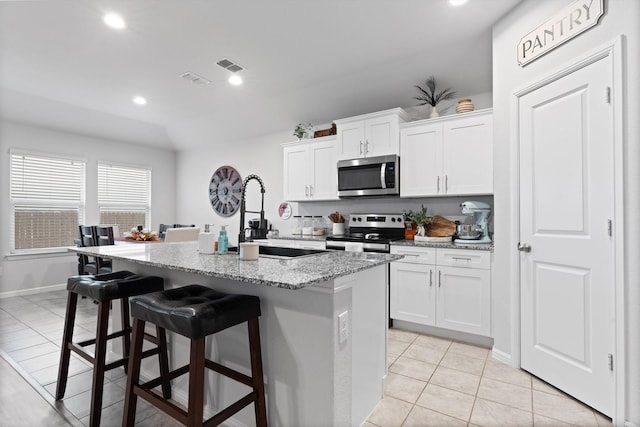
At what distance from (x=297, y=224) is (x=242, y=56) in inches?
95.5

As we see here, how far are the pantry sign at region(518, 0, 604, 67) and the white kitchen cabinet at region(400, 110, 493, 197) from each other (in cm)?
69

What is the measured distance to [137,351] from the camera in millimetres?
1567

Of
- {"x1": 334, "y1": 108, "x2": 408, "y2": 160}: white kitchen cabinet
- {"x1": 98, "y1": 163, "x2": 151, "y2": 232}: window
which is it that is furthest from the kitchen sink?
{"x1": 98, "y1": 163, "x2": 151, "y2": 232}: window

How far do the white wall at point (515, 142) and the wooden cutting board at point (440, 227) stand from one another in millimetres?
840

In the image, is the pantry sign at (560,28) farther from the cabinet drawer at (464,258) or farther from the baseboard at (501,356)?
the baseboard at (501,356)

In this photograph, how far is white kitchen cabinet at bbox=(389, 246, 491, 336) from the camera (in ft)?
9.13

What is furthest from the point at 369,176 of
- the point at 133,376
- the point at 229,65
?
the point at 133,376

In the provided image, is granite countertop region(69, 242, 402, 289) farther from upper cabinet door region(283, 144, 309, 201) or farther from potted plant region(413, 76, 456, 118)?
upper cabinet door region(283, 144, 309, 201)

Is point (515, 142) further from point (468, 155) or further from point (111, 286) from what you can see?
point (111, 286)

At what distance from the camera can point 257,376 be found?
4.94 ft

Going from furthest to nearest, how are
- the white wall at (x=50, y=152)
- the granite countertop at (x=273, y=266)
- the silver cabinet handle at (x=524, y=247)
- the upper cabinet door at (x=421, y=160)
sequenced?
the white wall at (x=50, y=152)
the upper cabinet door at (x=421, y=160)
the silver cabinet handle at (x=524, y=247)
the granite countertop at (x=273, y=266)

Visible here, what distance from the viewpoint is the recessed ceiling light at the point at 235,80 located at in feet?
12.3

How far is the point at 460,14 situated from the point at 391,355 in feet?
9.33

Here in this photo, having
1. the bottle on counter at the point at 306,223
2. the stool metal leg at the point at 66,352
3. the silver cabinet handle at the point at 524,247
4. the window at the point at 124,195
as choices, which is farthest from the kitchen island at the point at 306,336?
the window at the point at 124,195
